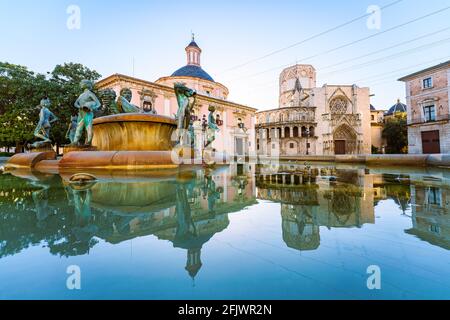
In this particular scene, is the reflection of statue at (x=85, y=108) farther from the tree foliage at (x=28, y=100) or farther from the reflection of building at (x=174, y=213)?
the tree foliage at (x=28, y=100)

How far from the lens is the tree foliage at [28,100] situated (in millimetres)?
18531

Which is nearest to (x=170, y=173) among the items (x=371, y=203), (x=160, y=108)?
(x=371, y=203)

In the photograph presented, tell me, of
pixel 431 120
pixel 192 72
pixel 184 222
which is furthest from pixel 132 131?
pixel 431 120

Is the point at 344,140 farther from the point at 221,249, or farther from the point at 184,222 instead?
the point at 221,249

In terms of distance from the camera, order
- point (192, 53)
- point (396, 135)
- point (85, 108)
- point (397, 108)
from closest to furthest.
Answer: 1. point (85, 108)
2. point (192, 53)
3. point (396, 135)
4. point (397, 108)

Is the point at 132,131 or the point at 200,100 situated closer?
the point at 132,131

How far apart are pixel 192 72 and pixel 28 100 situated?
19.7 meters

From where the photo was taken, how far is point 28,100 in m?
18.8

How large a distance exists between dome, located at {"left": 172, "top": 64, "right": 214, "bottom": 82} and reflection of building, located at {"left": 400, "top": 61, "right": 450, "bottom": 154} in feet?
87.6

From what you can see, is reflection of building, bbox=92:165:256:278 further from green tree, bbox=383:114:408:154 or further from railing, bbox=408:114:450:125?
green tree, bbox=383:114:408:154

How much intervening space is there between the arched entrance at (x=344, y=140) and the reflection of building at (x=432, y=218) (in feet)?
131

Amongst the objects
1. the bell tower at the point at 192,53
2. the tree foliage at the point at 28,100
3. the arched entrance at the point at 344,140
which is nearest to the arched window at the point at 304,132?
the arched entrance at the point at 344,140

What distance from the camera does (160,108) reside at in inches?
990
